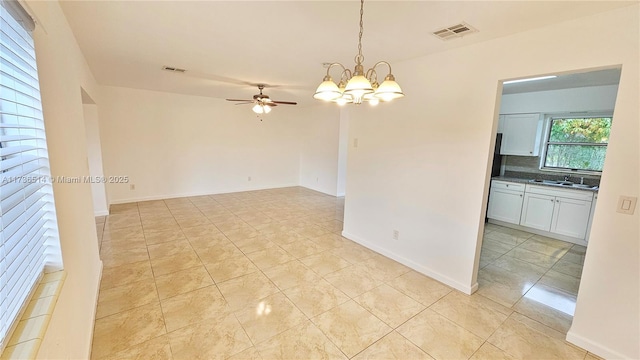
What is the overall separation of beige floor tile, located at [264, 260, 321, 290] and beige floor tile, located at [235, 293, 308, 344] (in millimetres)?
278

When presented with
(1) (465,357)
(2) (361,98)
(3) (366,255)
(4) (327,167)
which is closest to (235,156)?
(4) (327,167)

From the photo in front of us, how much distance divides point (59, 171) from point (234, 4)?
5.13 feet

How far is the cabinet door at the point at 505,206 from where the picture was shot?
4.51 meters

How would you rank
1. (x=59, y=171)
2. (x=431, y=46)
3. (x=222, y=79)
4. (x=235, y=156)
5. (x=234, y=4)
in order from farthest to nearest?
1. (x=235, y=156)
2. (x=222, y=79)
3. (x=431, y=46)
4. (x=234, y=4)
5. (x=59, y=171)

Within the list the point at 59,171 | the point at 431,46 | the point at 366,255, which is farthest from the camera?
the point at 366,255

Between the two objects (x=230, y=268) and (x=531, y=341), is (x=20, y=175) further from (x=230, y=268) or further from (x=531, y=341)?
(x=531, y=341)

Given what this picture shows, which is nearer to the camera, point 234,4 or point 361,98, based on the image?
point 361,98

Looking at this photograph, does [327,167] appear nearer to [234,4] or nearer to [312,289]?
[312,289]

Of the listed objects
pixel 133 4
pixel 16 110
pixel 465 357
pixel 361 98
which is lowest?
pixel 465 357

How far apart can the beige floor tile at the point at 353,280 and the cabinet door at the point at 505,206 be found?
319 centimetres

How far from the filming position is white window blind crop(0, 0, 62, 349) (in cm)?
97

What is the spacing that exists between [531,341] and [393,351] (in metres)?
1.14

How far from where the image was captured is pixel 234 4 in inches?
73.7

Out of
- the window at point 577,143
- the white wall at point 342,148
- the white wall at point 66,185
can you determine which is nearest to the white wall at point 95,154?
the white wall at point 66,185
